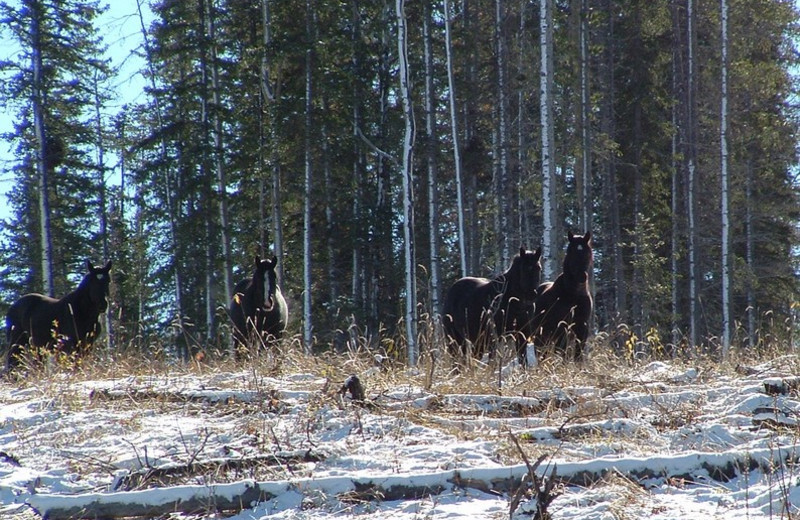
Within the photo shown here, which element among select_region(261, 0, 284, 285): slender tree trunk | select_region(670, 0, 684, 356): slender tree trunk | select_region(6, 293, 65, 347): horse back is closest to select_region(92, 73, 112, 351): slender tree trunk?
select_region(261, 0, 284, 285): slender tree trunk

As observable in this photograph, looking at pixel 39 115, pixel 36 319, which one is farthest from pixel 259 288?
pixel 39 115

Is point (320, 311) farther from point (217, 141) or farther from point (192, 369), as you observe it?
point (192, 369)

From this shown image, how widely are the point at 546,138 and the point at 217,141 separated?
13537 mm

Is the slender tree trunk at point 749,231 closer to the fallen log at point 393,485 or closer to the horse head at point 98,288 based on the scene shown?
the horse head at point 98,288

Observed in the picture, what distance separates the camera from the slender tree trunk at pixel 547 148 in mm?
15430

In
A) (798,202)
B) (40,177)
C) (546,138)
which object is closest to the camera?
(546,138)

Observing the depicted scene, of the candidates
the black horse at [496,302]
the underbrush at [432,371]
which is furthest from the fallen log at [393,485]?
the black horse at [496,302]

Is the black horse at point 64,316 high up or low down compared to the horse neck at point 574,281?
down

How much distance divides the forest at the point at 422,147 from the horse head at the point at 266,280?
334 inches

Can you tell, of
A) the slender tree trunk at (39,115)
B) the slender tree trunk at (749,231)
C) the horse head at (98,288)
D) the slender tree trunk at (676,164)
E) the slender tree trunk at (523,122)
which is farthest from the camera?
the slender tree trunk at (749,231)

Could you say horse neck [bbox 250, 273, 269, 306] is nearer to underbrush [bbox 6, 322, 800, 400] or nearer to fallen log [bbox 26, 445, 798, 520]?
underbrush [bbox 6, 322, 800, 400]

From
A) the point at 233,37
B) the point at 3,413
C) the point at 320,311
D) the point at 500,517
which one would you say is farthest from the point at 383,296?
the point at 500,517

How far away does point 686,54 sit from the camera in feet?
90.3

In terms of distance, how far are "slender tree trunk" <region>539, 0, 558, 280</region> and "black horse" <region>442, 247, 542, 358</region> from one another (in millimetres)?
2988
